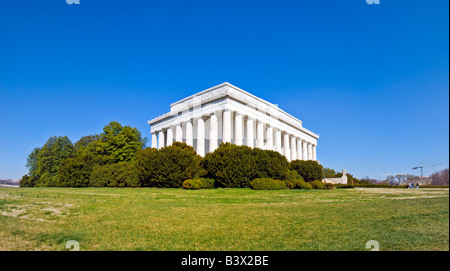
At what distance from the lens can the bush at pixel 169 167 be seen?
93.6 ft

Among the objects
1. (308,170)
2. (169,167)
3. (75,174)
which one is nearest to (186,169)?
(169,167)

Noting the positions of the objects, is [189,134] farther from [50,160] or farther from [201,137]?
[50,160]

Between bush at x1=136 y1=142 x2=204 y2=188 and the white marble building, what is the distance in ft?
37.8

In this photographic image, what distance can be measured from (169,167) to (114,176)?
981cm

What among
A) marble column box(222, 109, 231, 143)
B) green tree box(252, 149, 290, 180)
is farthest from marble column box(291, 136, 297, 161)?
green tree box(252, 149, 290, 180)

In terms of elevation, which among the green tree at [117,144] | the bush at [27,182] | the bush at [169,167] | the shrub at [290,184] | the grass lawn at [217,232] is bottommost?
the bush at [27,182]

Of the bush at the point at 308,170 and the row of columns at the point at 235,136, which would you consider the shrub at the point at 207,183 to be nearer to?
the row of columns at the point at 235,136

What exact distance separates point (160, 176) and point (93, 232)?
870 inches

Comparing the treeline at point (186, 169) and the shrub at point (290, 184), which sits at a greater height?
the treeline at point (186, 169)

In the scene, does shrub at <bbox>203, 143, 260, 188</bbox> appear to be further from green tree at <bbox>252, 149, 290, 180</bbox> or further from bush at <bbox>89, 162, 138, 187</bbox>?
bush at <bbox>89, 162, 138, 187</bbox>

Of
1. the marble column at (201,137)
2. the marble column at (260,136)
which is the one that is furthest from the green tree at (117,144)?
the marble column at (260,136)

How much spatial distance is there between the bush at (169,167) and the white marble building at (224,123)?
11.5 m

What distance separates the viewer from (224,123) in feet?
137
